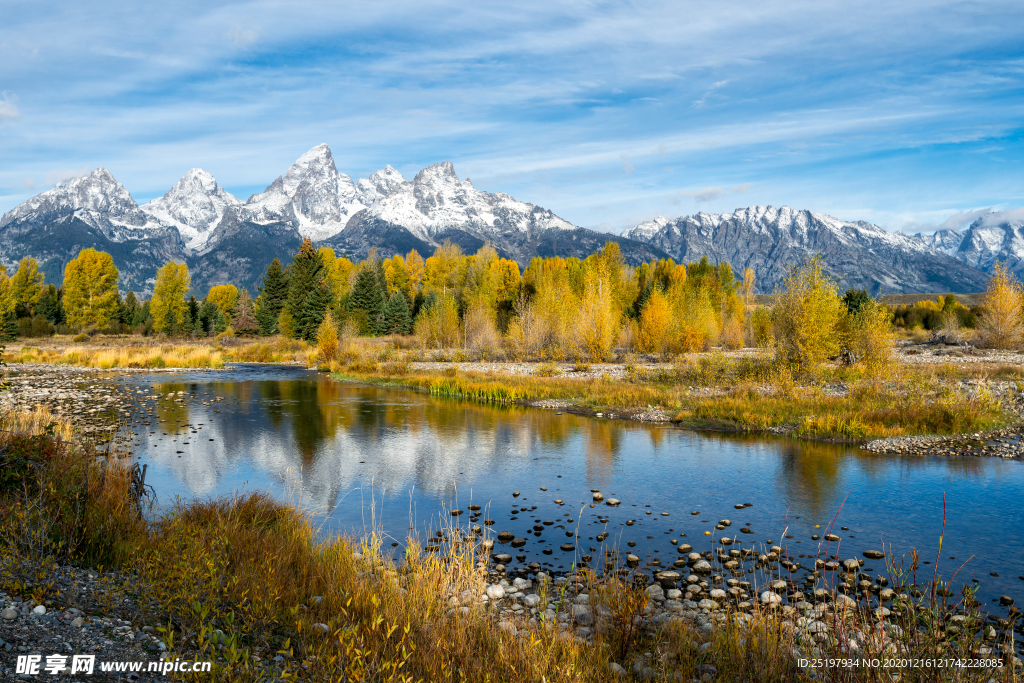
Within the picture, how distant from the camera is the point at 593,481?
50.1 ft

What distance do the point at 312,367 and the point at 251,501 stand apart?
42.9 metres

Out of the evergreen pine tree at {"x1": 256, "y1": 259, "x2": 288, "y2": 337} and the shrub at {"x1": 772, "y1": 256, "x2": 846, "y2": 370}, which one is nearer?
the shrub at {"x1": 772, "y1": 256, "x2": 846, "y2": 370}

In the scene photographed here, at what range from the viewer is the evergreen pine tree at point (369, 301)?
254ft

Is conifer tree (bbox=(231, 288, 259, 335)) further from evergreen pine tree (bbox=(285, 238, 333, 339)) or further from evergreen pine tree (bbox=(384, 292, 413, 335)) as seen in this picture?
evergreen pine tree (bbox=(384, 292, 413, 335))

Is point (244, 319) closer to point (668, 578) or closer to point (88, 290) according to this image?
point (88, 290)

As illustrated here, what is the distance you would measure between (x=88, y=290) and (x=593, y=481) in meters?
85.2

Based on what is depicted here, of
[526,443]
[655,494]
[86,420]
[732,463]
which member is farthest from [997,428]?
[86,420]

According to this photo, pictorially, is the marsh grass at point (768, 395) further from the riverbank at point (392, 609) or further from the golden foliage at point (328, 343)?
the riverbank at point (392, 609)

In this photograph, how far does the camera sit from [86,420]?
21.9 meters

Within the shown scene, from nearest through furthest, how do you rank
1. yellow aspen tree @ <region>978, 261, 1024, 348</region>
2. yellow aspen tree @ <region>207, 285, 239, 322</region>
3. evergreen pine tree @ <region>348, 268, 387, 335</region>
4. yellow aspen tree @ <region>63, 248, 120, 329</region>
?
yellow aspen tree @ <region>978, 261, 1024, 348</region> → yellow aspen tree @ <region>63, 248, 120, 329</region> → evergreen pine tree @ <region>348, 268, 387, 335</region> → yellow aspen tree @ <region>207, 285, 239, 322</region>

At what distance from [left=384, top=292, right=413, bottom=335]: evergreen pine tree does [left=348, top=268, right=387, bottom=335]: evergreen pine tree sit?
0.74m

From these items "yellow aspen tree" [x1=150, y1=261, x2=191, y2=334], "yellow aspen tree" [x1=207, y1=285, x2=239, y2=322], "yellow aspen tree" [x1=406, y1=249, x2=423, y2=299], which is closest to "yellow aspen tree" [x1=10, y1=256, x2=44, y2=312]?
"yellow aspen tree" [x1=150, y1=261, x2=191, y2=334]

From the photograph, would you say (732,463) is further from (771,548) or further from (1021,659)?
(1021,659)

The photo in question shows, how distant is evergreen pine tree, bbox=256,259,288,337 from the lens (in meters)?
79.6
